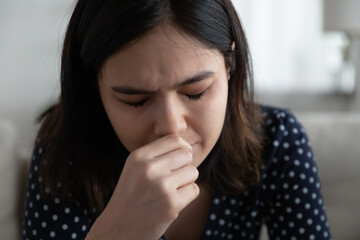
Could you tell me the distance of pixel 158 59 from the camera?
0.70 meters

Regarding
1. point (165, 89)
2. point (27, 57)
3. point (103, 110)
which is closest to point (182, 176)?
point (165, 89)

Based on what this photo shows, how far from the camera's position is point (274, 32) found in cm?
200

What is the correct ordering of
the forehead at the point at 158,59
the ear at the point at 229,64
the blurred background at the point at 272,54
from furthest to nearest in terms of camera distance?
1. the blurred background at the point at 272,54
2. the ear at the point at 229,64
3. the forehead at the point at 158,59

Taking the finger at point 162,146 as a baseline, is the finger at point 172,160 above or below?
below

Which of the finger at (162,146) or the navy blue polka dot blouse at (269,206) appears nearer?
the finger at (162,146)

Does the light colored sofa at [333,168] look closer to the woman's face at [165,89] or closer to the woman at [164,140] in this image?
the woman at [164,140]

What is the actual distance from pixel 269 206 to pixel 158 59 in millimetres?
515

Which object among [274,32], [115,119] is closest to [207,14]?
[115,119]

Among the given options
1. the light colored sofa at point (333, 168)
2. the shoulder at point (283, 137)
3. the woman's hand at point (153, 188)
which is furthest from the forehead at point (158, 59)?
the light colored sofa at point (333, 168)

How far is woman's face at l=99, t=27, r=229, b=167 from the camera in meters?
0.70

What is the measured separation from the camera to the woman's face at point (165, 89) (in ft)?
2.30

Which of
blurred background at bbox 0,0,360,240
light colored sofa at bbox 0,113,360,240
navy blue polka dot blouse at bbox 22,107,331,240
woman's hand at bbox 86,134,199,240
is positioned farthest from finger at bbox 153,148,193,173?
blurred background at bbox 0,0,360,240

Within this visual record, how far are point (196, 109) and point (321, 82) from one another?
1.46 metres

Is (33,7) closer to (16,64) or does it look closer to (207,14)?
(16,64)
